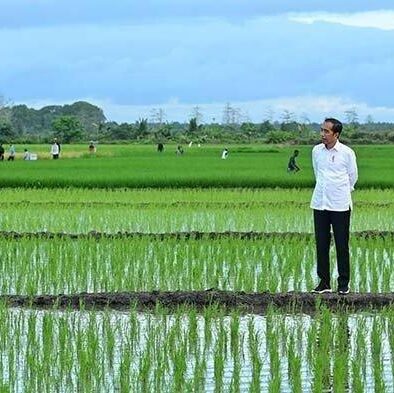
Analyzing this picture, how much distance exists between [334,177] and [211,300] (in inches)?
48.5

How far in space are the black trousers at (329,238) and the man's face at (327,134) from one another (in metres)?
0.49

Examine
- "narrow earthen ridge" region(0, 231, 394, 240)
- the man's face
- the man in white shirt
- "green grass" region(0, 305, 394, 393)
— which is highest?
the man's face

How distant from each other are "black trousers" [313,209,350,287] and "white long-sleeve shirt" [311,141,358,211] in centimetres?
7

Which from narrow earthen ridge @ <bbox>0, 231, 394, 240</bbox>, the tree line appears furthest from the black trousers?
the tree line

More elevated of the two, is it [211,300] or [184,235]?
[184,235]

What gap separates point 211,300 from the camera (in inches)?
294

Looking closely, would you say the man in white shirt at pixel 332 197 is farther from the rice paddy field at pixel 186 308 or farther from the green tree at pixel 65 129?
the green tree at pixel 65 129

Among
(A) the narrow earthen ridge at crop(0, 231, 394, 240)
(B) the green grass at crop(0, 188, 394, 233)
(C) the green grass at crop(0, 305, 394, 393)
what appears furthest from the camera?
(B) the green grass at crop(0, 188, 394, 233)

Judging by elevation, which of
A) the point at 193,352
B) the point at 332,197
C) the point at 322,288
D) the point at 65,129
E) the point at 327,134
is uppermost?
the point at 65,129

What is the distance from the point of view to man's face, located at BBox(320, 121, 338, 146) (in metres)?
7.78

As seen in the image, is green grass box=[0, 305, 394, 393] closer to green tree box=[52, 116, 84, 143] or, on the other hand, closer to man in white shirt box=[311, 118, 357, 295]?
man in white shirt box=[311, 118, 357, 295]

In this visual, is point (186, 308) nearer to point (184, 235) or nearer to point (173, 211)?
point (184, 235)

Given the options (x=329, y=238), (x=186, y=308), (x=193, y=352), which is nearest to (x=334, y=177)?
(x=329, y=238)

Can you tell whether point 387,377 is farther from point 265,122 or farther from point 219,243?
point 265,122
